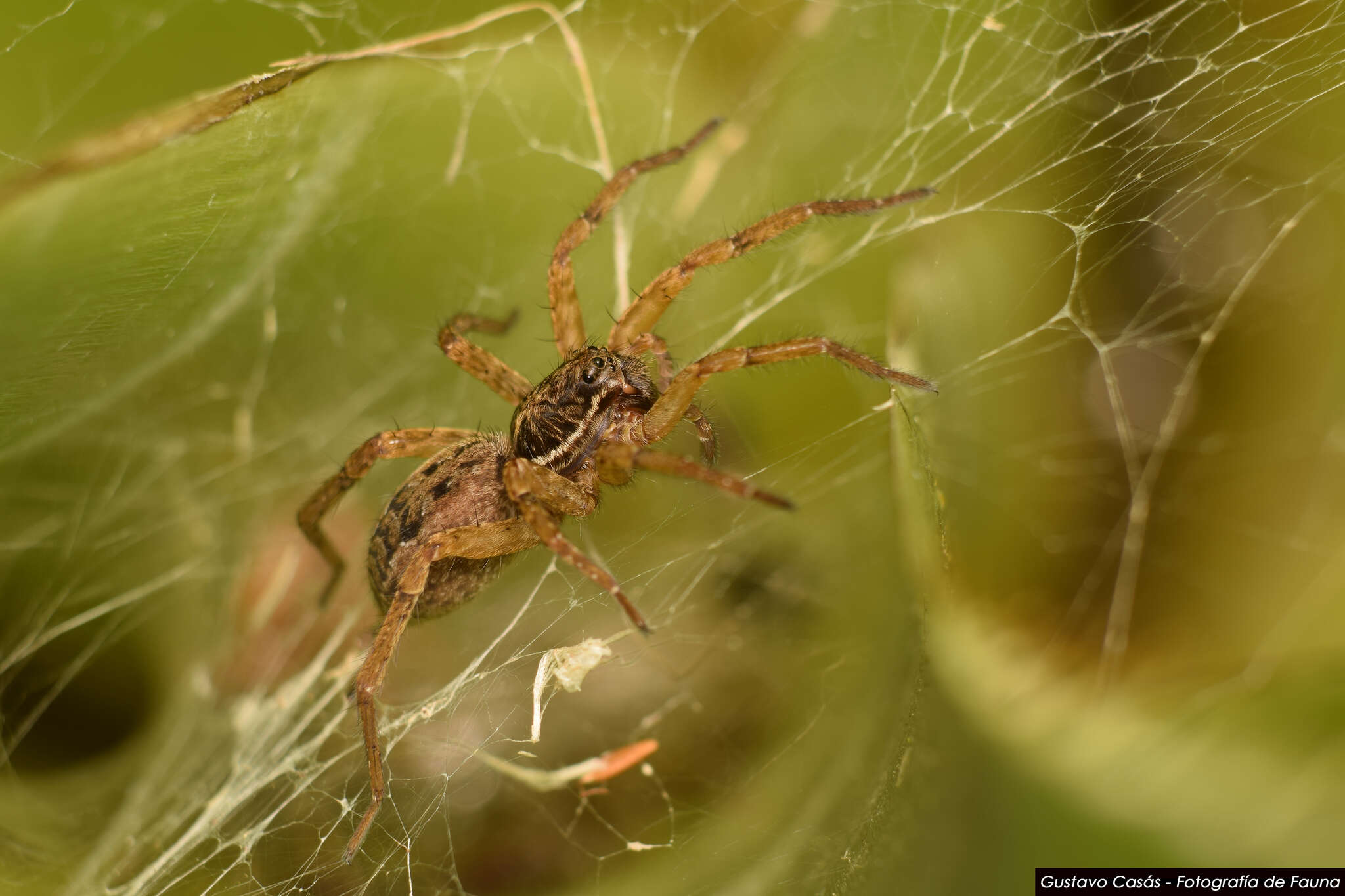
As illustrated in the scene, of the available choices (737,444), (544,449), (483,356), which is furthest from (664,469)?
(483,356)

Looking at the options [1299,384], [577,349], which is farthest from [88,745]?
[1299,384]

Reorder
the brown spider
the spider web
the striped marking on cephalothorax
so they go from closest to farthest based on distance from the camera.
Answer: the spider web → the brown spider → the striped marking on cephalothorax

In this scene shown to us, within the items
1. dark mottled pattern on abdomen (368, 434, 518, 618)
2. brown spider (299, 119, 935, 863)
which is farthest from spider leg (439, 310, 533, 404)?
dark mottled pattern on abdomen (368, 434, 518, 618)

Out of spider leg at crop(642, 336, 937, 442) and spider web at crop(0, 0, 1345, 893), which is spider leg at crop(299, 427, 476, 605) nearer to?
spider web at crop(0, 0, 1345, 893)

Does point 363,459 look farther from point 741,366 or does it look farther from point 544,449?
point 741,366

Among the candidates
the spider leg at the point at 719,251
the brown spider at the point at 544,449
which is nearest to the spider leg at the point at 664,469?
the brown spider at the point at 544,449

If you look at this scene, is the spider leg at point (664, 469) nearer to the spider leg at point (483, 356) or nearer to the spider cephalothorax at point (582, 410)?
the spider cephalothorax at point (582, 410)
